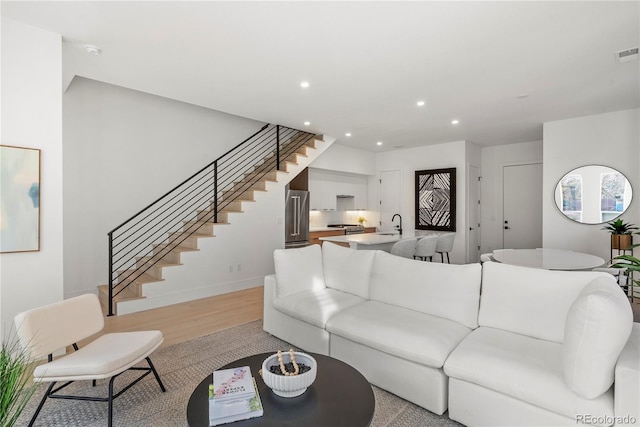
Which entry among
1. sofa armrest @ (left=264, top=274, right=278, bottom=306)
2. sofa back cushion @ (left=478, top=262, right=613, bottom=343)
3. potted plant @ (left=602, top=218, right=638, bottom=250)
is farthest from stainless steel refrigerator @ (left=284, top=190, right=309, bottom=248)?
potted plant @ (left=602, top=218, right=638, bottom=250)

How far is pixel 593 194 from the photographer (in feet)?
16.3

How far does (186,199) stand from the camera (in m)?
5.57

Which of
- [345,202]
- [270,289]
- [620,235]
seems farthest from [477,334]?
[345,202]

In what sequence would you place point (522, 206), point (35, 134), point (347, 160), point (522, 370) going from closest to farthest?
point (522, 370) < point (35, 134) < point (522, 206) < point (347, 160)

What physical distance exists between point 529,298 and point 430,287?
0.67 metres

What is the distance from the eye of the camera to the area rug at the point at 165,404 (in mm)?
1968

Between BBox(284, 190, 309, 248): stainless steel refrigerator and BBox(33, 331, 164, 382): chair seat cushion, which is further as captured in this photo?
BBox(284, 190, 309, 248): stainless steel refrigerator

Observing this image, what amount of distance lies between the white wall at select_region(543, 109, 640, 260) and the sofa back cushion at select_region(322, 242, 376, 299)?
162 inches

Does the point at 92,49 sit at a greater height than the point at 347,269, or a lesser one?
greater

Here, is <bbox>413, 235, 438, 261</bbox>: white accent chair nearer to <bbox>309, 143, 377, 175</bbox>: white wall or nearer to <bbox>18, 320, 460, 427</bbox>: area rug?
<bbox>309, 143, 377, 175</bbox>: white wall

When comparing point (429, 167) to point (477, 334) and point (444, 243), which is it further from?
point (477, 334)

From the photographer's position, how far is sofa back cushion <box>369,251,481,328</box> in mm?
2371

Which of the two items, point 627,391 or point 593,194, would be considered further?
point 593,194

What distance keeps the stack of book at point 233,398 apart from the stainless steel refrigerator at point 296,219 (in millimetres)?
4470
